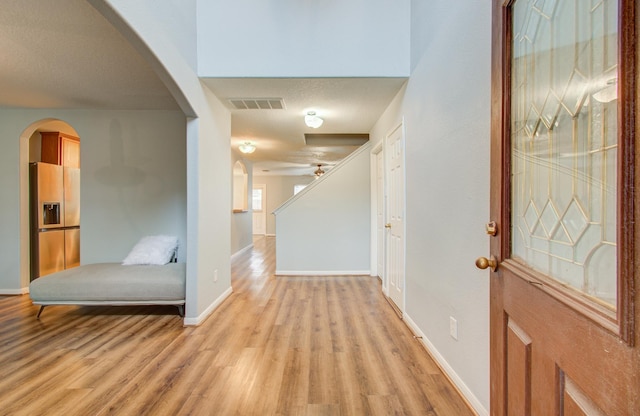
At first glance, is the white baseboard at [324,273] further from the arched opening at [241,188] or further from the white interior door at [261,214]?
the white interior door at [261,214]

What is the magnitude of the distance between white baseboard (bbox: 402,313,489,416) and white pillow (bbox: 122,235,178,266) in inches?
110

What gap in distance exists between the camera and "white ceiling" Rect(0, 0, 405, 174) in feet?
6.74

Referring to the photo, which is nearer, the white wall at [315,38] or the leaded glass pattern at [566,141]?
the leaded glass pattern at [566,141]

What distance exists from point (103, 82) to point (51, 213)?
2325 millimetres

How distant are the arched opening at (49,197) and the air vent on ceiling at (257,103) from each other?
2396mm

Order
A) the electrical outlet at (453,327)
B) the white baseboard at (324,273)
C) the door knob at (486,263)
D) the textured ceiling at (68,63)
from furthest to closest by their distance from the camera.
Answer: the white baseboard at (324,273)
the textured ceiling at (68,63)
the electrical outlet at (453,327)
the door knob at (486,263)

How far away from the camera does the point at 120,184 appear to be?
376 cm

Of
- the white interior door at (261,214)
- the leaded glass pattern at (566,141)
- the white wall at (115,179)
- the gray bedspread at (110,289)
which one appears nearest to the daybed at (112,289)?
the gray bedspread at (110,289)

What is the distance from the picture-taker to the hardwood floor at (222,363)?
5.56 feet

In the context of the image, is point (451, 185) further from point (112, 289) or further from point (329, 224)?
point (112, 289)

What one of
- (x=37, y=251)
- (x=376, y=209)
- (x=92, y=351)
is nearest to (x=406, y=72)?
(x=376, y=209)

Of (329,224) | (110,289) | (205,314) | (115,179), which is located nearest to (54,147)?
(115,179)

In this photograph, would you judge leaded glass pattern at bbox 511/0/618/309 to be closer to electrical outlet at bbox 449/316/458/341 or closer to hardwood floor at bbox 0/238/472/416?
electrical outlet at bbox 449/316/458/341

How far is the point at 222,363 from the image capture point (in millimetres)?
2131
